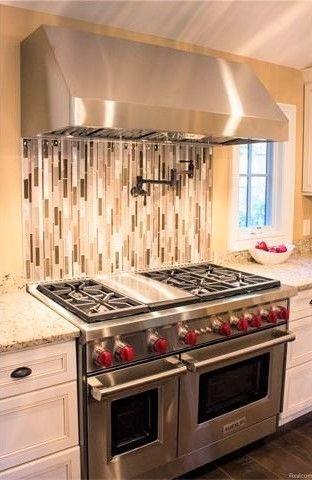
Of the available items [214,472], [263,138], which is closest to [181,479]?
[214,472]

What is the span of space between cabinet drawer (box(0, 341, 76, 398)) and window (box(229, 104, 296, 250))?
1.70 m

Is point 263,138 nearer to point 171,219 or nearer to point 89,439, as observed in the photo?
point 171,219

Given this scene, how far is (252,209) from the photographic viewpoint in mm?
3303

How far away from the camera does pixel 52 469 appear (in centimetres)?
182

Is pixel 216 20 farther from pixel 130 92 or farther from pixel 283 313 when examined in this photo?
pixel 283 313

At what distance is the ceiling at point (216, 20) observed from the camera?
7.36 ft

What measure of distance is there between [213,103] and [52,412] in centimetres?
153

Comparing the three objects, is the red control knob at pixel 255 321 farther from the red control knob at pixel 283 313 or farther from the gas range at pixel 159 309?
the red control knob at pixel 283 313

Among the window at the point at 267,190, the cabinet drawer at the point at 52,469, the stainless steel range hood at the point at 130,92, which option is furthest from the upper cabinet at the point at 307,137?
the cabinet drawer at the point at 52,469

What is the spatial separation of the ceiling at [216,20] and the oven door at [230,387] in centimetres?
170

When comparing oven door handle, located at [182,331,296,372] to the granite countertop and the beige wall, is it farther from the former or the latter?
the beige wall

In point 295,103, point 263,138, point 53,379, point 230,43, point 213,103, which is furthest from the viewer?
point 295,103

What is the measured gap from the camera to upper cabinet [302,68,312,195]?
10.8 ft

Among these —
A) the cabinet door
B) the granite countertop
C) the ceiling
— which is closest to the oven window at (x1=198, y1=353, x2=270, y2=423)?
the granite countertop
